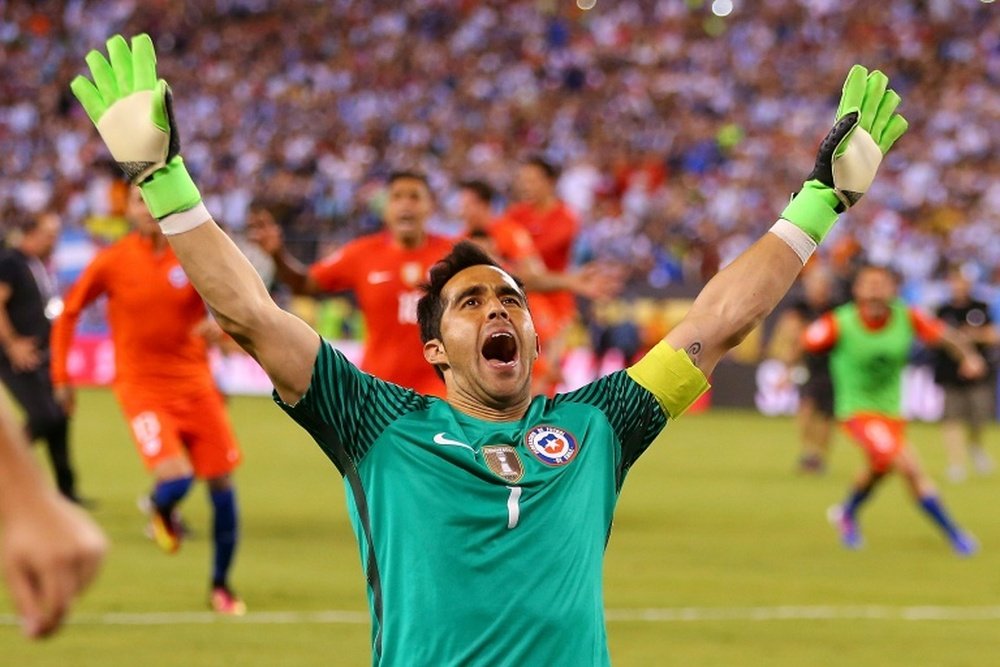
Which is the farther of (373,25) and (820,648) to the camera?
(373,25)

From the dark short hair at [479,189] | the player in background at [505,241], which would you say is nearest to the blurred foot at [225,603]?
the player in background at [505,241]

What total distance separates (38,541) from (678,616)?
8309 mm

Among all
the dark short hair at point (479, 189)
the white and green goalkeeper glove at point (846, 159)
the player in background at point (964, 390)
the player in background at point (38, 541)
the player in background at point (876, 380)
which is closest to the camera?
the player in background at point (38, 541)

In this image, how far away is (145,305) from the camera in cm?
1164

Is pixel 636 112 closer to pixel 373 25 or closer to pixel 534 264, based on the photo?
pixel 373 25

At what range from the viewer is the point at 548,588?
4.46 metres

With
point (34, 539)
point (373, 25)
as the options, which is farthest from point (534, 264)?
point (373, 25)

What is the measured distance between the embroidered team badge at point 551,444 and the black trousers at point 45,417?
405 inches

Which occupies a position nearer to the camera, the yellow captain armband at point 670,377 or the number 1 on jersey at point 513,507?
the number 1 on jersey at point 513,507

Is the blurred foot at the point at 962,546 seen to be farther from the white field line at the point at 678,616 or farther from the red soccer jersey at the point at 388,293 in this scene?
the red soccer jersey at the point at 388,293

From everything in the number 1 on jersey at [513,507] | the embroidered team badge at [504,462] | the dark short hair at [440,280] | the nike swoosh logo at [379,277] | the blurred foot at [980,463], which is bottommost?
the blurred foot at [980,463]

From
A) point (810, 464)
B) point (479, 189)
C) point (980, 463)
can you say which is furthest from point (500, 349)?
point (980, 463)

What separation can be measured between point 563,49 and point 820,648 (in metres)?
30.4

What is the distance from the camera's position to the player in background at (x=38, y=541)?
7.73ft
